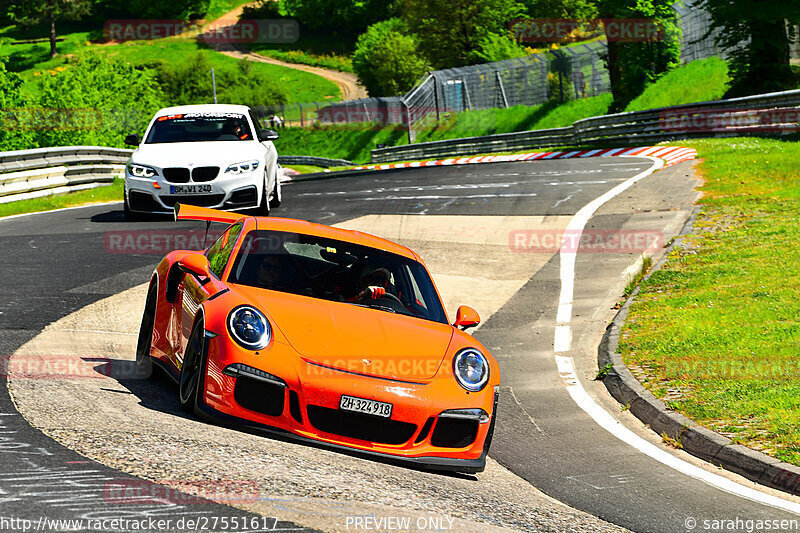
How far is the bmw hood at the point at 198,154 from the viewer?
16.0 metres

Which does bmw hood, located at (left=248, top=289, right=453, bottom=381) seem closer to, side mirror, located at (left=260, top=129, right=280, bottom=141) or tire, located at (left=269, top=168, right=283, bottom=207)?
side mirror, located at (left=260, top=129, right=280, bottom=141)

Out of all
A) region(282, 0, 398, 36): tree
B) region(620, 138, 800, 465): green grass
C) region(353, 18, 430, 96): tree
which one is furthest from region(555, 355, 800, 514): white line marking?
region(282, 0, 398, 36): tree

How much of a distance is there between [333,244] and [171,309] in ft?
4.43

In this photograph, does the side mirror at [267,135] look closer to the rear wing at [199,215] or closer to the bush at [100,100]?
the rear wing at [199,215]

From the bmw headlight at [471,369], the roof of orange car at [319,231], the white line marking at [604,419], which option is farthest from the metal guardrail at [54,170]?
the bmw headlight at [471,369]

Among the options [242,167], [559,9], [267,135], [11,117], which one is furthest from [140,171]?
[559,9]

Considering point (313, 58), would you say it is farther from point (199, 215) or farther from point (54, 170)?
point (199, 215)

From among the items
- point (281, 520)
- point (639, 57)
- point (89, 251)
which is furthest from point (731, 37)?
point (281, 520)

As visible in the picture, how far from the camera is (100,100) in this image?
5712cm

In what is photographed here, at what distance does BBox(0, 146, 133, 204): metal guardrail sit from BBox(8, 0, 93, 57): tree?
117134 mm

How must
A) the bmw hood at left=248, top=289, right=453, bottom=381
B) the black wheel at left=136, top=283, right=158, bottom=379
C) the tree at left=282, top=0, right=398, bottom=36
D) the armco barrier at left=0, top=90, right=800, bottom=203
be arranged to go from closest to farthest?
the bmw hood at left=248, top=289, right=453, bottom=381 < the black wheel at left=136, top=283, right=158, bottom=379 < the armco barrier at left=0, top=90, right=800, bottom=203 < the tree at left=282, top=0, right=398, bottom=36

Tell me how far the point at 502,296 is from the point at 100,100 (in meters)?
48.4

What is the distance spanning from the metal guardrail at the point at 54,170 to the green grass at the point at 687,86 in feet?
76.6

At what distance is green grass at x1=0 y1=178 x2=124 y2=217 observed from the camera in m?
21.0
